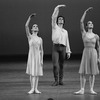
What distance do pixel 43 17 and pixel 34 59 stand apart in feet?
29.0

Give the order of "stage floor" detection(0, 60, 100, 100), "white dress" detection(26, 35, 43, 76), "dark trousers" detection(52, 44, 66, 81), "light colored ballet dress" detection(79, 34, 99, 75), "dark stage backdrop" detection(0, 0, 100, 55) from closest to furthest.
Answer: "stage floor" detection(0, 60, 100, 100), "light colored ballet dress" detection(79, 34, 99, 75), "white dress" detection(26, 35, 43, 76), "dark trousers" detection(52, 44, 66, 81), "dark stage backdrop" detection(0, 0, 100, 55)

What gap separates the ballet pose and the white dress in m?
1.09

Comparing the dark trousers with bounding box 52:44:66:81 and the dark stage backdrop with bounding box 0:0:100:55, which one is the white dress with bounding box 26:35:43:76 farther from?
the dark stage backdrop with bounding box 0:0:100:55

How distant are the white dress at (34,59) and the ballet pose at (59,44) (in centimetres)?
109

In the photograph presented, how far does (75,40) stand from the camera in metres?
17.7

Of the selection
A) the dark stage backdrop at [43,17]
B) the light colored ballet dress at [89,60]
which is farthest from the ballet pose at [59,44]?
the dark stage backdrop at [43,17]

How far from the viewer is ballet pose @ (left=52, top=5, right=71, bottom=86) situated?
376 inches

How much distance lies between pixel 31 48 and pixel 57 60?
4.84 feet

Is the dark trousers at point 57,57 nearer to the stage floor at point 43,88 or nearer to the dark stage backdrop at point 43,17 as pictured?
the stage floor at point 43,88

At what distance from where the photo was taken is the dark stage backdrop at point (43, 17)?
1694cm

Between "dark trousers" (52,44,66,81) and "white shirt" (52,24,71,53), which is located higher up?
→ "white shirt" (52,24,71,53)

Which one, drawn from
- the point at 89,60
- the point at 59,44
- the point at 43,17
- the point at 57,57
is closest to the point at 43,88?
the point at 57,57

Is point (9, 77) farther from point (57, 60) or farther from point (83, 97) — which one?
point (83, 97)

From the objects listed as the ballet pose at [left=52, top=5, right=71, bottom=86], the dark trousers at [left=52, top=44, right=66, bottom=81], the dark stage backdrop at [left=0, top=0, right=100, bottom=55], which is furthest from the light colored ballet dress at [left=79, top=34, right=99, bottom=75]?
the dark stage backdrop at [left=0, top=0, right=100, bottom=55]
